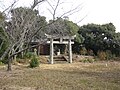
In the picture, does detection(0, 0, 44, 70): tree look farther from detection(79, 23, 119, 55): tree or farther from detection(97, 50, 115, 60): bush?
detection(79, 23, 119, 55): tree

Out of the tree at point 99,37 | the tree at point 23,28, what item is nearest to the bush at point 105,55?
the tree at point 99,37

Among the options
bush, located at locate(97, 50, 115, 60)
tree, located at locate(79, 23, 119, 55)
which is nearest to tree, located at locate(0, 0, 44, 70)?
bush, located at locate(97, 50, 115, 60)

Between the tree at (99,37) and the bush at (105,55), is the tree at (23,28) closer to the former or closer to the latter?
the bush at (105,55)

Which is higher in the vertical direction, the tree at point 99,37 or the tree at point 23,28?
the tree at point 99,37

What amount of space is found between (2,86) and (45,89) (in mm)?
1655

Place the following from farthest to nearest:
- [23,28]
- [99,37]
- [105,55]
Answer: [99,37] < [105,55] < [23,28]

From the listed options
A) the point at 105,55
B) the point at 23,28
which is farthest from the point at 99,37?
the point at 23,28

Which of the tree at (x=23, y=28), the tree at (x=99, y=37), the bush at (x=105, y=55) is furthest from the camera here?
the tree at (x=99, y=37)

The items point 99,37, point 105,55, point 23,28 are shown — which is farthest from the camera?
point 99,37

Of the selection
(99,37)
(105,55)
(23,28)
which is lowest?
(105,55)

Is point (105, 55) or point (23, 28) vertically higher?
point (23, 28)

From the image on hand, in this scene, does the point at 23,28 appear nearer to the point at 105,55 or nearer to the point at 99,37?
the point at 105,55

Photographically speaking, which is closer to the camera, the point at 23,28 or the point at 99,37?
the point at 23,28

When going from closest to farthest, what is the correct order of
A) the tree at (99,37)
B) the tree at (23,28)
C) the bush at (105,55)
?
1. the tree at (23,28)
2. the bush at (105,55)
3. the tree at (99,37)
